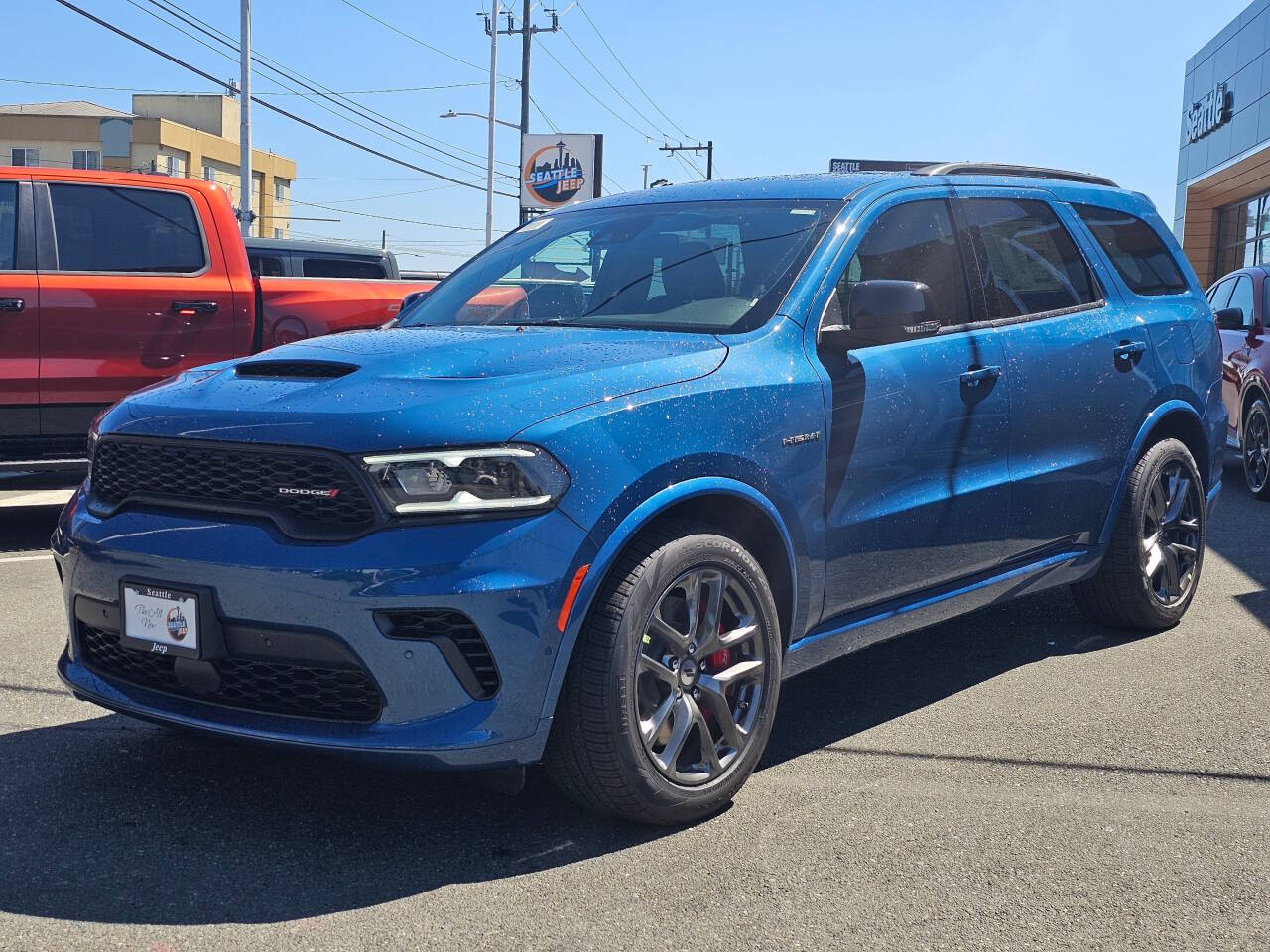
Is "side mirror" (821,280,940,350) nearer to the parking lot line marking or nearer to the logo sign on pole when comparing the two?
the parking lot line marking

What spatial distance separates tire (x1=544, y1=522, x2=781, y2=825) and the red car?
7813mm

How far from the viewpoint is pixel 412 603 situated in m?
3.21

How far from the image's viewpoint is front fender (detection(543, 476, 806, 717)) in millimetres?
3348

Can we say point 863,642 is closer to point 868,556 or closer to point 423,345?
point 868,556

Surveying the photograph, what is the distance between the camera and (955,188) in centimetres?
506

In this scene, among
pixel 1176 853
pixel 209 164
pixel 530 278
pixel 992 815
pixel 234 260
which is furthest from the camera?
pixel 209 164

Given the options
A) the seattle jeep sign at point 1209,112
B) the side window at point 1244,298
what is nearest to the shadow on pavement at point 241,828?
the side window at point 1244,298

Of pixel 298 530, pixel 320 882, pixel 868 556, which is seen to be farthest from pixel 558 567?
pixel 868 556

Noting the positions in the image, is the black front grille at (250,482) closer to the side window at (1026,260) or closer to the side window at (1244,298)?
the side window at (1026,260)

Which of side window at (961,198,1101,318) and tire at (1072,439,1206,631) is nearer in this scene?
side window at (961,198,1101,318)

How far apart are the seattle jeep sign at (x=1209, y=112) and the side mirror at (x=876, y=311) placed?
99.4 feet

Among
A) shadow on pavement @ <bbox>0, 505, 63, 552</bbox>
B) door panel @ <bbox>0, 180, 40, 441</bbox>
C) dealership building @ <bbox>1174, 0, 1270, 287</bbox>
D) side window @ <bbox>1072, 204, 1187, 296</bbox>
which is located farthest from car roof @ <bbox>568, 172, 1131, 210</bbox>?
dealership building @ <bbox>1174, 0, 1270, 287</bbox>

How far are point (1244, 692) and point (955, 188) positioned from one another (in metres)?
2.05

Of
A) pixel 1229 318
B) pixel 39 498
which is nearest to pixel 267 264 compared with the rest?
pixel 39 498
